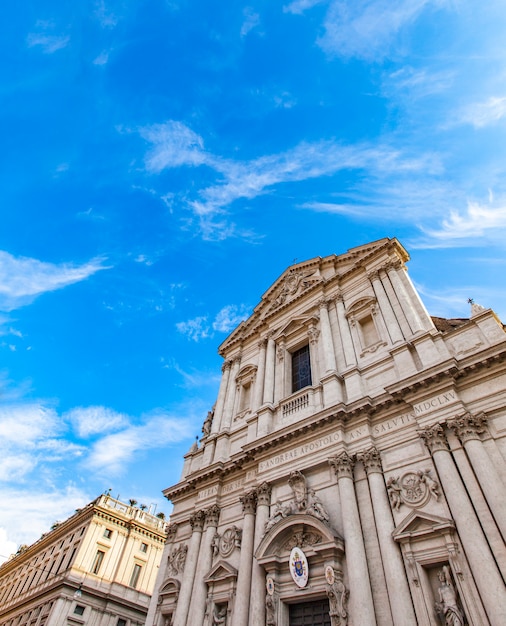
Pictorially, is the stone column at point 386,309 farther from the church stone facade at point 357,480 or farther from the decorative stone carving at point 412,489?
the decorative stone carving at point 412,489

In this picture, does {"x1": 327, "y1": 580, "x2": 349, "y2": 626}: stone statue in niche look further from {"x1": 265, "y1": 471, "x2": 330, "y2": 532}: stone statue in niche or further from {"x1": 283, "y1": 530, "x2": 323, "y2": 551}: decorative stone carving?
{"x1": 265, "y1": 471, "x2": 330, "y2": 532}: stone statue in niche

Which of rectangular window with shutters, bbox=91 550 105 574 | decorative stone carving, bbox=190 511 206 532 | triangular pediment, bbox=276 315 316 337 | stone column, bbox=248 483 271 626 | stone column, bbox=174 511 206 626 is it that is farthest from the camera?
rectangular window with shutters, bbox=91 550 105 574

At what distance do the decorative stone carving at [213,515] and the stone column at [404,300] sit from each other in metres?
9.61

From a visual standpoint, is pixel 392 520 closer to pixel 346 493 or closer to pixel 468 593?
pixel 346 493

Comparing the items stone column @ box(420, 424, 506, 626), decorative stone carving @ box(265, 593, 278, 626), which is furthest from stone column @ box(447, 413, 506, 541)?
decorative stone carving @ box(265, 593, 278, 626)

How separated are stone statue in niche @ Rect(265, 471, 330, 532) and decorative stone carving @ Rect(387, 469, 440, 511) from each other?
2043mm

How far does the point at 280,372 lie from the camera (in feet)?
60.7

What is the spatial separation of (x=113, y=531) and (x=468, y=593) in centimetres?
3050

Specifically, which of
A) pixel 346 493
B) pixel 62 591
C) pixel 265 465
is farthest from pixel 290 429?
pixel 62 591

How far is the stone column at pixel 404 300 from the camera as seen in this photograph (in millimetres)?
14203

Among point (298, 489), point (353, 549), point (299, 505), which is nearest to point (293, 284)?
point (298, 489)

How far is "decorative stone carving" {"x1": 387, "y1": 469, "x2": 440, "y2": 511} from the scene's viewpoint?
10504 millimetres

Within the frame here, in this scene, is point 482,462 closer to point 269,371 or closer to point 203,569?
point 203,569

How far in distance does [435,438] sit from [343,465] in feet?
9.07
